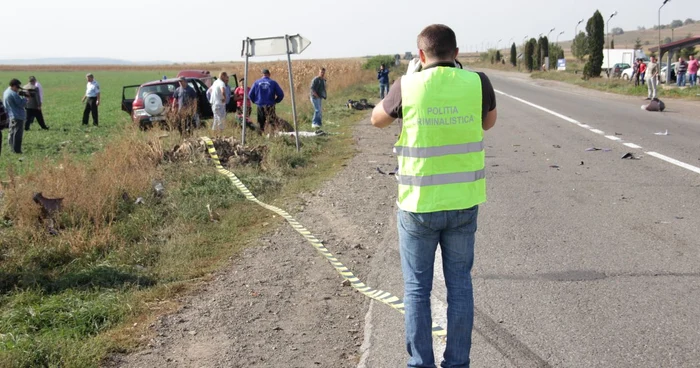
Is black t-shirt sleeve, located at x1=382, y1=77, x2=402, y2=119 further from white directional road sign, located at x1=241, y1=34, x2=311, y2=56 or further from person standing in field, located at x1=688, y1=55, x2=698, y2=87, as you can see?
person standing in field, located at x1=688, y1=55, x2=698, y2=87

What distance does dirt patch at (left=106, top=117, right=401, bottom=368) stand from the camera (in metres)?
4.53

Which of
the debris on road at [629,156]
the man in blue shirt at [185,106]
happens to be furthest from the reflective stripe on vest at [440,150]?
the man in blue shirt at [185,106]

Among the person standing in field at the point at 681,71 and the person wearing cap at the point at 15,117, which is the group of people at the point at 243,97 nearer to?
the person wearing cap at the point at 15,117

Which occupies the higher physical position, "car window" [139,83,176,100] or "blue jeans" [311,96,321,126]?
"car window" [139,83,176,100]

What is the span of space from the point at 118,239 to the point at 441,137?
5.24 m

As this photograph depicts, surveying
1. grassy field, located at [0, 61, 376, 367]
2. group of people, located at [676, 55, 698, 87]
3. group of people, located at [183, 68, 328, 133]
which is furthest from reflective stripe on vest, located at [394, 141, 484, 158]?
group of people, located at [676, 55, 698, 87]

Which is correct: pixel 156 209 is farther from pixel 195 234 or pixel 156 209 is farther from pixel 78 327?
pixel 78 327

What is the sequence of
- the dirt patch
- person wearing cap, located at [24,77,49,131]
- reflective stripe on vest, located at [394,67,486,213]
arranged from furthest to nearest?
person wearing cap, located at [24,77,49,131] → the dirt patch → reflective stripe on vest, located at [394,67,486,213]

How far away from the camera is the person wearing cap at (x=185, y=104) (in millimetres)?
15547

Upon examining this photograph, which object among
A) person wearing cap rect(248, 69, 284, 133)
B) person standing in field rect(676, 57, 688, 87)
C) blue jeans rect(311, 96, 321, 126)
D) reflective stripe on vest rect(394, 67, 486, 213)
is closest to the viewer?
reflective stripe on vest rect(394, 67, 486, 213)

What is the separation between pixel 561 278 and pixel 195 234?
4.01 m

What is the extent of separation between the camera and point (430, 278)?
3.72m

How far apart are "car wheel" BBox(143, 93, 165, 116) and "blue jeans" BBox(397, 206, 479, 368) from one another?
1463 cm

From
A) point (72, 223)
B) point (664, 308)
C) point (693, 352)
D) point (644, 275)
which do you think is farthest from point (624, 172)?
point (72, 223)
